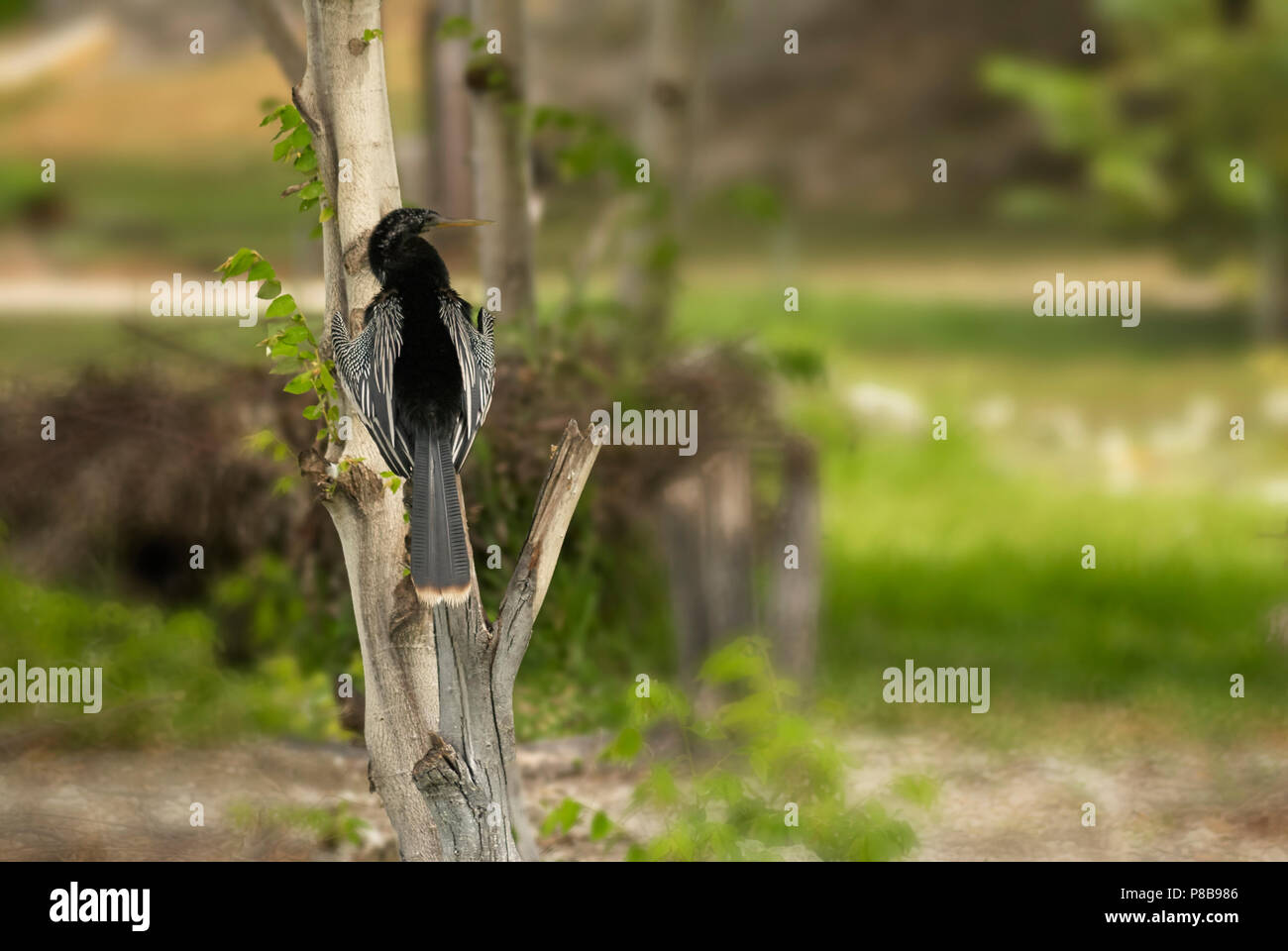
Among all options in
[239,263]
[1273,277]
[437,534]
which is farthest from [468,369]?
[1273,277]

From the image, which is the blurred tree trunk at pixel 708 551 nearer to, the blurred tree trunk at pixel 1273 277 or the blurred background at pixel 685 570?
the blurred background at pixel 685 570

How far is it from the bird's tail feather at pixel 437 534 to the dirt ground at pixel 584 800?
144 cm

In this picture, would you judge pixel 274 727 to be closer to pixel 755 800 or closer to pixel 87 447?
pixel 87 447

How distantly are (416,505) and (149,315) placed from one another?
2849 millimetres

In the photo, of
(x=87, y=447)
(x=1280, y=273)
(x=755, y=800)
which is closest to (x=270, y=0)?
(x=87, y=447)

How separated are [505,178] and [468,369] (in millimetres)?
2029

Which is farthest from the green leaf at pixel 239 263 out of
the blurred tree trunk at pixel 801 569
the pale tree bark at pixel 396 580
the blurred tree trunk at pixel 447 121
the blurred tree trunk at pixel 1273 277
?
the blurred tree trunk at pixel 1273 277

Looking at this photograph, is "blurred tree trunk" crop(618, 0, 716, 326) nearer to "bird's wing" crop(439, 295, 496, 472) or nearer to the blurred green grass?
the blurred green grass

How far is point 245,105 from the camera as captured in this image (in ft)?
50.3

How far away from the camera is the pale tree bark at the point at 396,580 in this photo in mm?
2648

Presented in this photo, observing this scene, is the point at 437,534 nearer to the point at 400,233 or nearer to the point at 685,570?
the point at 400,233

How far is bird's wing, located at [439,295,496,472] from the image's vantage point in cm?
254

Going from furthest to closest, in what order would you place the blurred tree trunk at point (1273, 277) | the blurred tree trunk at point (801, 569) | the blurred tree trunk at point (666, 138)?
1. the blurred tree trunk at point (1273, 277)
2. the blurred tree trunk at point (666, 138)
3. the blurred tree trunk at point (801, 569)

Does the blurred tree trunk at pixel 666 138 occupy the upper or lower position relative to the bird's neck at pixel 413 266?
upper
